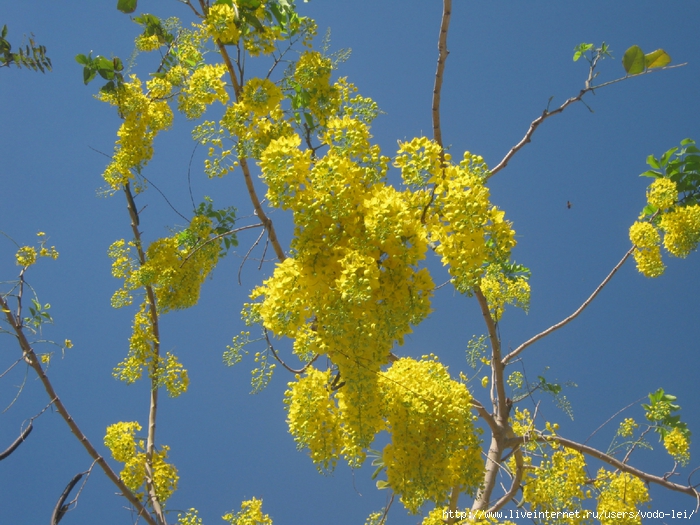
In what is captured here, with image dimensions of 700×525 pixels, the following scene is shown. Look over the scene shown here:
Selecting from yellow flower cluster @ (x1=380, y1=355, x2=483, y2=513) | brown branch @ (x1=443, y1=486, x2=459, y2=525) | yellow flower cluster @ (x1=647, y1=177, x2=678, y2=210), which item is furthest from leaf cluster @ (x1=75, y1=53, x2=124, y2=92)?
yellow flower cluster @ (x1=647, y1=177, x2=678, y2=210)

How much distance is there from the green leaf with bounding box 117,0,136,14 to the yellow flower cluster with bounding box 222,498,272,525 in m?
3.50

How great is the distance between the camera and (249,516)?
4.27 metres

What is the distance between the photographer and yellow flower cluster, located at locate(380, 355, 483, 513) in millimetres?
2732

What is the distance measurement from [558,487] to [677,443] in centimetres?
180

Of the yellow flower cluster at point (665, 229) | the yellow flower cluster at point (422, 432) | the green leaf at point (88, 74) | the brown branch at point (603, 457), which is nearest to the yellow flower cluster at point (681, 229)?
the yellow flower cluster at point (665, 229)

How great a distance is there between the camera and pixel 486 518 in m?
3.27

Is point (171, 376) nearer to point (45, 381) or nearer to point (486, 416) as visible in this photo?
point (45, 381)

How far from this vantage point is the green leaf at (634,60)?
2939 mm

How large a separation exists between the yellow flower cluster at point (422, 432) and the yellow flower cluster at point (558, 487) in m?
1.16

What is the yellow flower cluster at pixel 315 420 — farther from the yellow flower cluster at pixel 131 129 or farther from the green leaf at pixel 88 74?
the green leaf at pixel 88 74

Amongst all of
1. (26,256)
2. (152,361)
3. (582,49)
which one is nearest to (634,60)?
(582,49)

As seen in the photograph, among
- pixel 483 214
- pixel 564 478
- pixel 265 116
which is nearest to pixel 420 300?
pixel 483 214

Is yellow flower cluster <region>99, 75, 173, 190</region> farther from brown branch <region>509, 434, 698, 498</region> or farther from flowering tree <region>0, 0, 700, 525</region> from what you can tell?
brown branch <region>509, 434, 698, 498</region>

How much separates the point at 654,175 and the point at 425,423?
3.43 m
